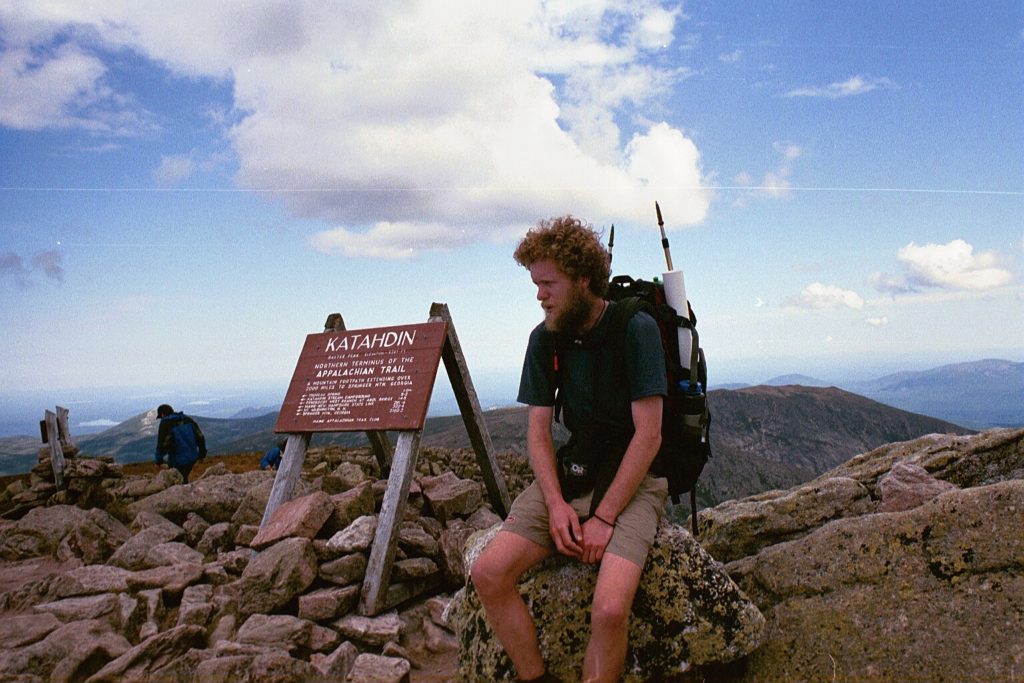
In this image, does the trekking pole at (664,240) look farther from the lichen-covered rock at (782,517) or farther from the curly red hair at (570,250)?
the lichen-covered rock at (782,517)

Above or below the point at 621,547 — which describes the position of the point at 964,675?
below

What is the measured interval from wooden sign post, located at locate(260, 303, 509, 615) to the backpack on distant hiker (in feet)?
10.5

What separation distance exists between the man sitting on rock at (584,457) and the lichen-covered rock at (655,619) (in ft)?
0.72

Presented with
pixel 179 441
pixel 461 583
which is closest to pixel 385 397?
pixel 461 583

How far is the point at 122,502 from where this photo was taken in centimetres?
1033

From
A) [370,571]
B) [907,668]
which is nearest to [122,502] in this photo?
[370,571]

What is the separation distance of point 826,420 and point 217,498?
266 ft

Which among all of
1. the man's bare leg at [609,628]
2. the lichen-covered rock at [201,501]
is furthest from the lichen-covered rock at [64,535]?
the man's bare leg at [609,628]

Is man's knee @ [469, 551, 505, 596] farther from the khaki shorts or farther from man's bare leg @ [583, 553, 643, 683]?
man's bare leg @ [583, 553, 643, 683]

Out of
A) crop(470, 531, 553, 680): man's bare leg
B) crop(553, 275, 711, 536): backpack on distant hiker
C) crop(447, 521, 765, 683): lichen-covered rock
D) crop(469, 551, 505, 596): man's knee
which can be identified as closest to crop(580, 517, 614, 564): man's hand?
crop(553, 275, 711, 536): backpack on distant hiker

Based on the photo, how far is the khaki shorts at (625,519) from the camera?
359 centimetres

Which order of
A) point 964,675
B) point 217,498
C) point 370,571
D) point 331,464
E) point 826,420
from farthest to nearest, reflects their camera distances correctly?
point 826,420 < point 331,464 < point 217,498 < point 370,571 < point 964,675

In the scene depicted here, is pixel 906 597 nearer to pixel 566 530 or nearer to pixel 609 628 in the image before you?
pixel 609 628

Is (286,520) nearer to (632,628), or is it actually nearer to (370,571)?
(370,571)
